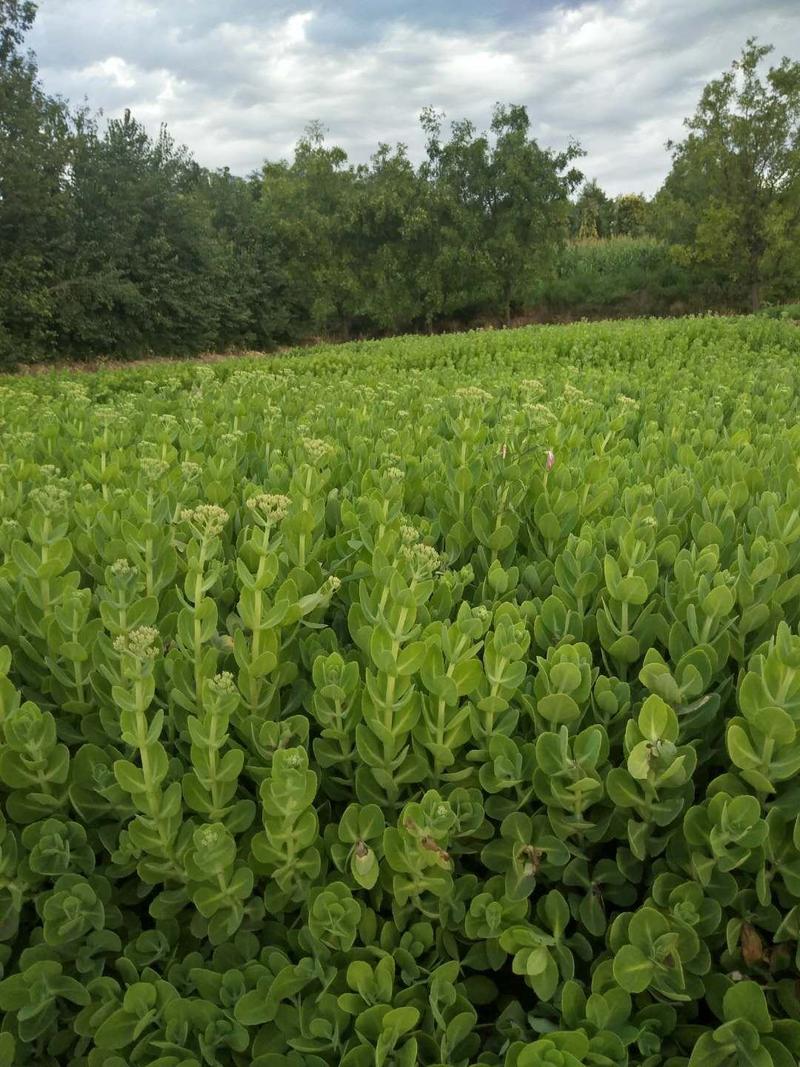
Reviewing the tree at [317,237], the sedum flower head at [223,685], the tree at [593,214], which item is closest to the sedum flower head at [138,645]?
the sedum flower head at [223,685]

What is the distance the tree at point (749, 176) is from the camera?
34719mm

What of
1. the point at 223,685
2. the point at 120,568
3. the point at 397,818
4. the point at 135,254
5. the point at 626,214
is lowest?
the point at 397,818

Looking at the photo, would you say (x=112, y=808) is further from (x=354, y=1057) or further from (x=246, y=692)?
(x=354, y=1057)

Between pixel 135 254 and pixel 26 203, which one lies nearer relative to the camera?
pixel 26 203

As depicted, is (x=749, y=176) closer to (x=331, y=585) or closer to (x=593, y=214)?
(x=593, y=214)

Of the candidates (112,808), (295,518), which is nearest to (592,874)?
(112,808)

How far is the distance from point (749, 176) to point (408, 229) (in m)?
16.7

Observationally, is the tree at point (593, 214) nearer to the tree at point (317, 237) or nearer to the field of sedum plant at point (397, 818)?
the tree at point (317, 237)

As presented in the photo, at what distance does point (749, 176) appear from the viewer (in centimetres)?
3572

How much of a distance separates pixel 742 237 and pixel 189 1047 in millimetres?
40875

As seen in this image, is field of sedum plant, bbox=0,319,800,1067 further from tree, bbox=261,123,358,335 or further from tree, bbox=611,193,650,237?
tree, bbox=611,193,650,237

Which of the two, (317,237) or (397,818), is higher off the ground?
(317,237)

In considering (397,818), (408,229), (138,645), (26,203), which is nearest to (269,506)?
(138,645)

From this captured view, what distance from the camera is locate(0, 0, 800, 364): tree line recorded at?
29828mm
